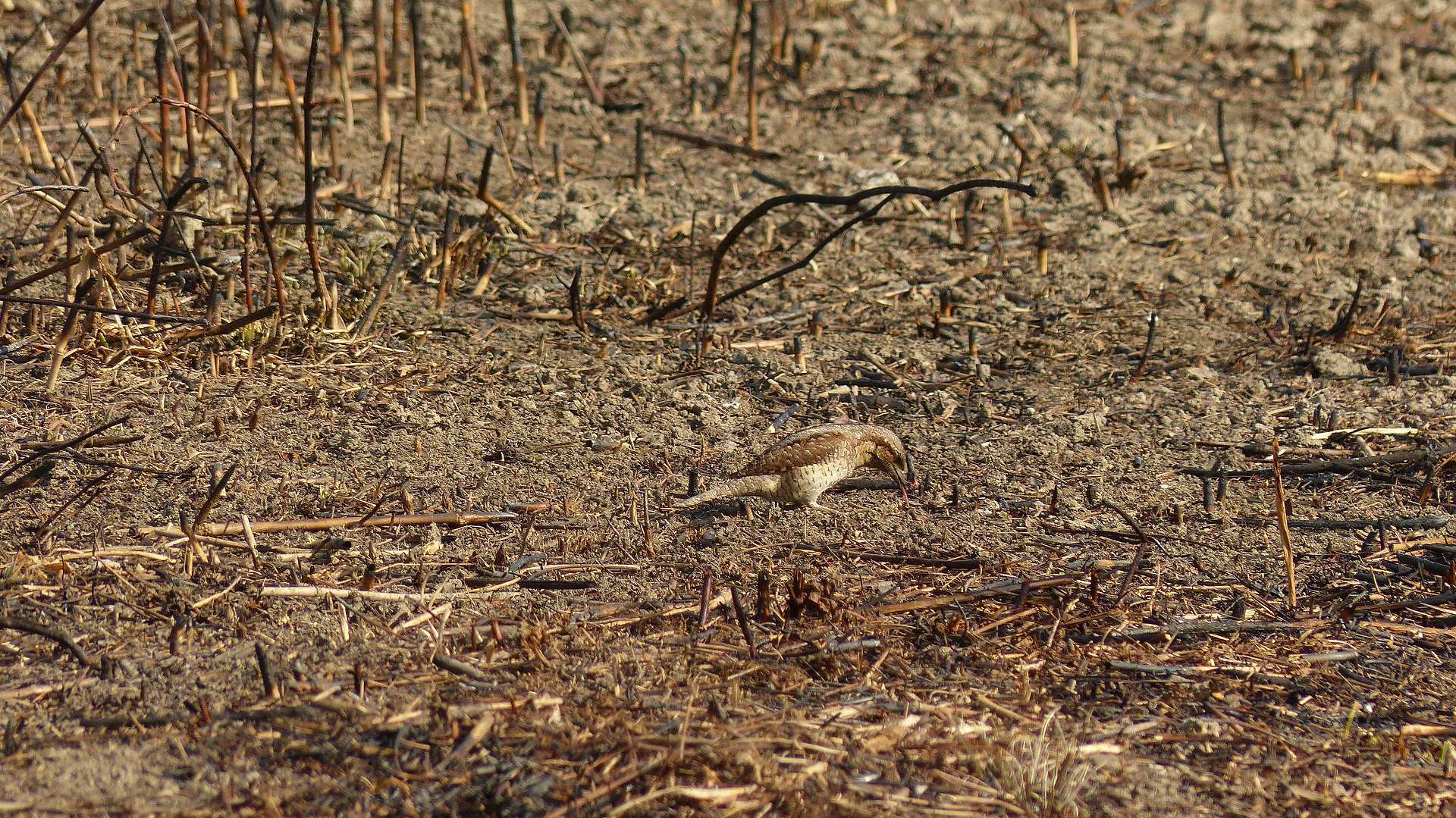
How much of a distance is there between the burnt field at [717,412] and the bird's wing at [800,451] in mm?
202

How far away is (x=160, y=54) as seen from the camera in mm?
6074

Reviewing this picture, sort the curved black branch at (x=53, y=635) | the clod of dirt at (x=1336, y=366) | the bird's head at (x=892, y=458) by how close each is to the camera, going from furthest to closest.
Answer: the clod of dirt at (x=1336, y=366) < the bird's head at (x=892, y=458) < the curved black branch at (x=53, y=635)

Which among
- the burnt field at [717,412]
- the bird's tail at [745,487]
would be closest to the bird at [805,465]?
the bird's tail at [745,487]

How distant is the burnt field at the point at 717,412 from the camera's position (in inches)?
125

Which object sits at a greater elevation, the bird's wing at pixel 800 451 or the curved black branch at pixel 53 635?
the bird's wing at pixel 800 451

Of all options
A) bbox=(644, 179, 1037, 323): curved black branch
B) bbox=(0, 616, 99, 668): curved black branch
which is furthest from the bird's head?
bbox=(0, 616, 99, 668): curved black branch

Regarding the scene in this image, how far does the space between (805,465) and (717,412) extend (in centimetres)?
84

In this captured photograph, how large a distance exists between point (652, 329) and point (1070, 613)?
7.44ft

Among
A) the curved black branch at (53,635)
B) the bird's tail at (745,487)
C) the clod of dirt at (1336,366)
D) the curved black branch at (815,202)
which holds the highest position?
the curved black branch at (815,202)

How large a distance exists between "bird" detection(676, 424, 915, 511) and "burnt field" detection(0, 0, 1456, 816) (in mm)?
120

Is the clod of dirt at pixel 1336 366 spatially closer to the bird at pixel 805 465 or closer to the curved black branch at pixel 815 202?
the curved black branch at pixel 815 202

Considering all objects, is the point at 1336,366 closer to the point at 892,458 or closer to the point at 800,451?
the point at 892,458

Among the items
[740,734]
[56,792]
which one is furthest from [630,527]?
[56,792]

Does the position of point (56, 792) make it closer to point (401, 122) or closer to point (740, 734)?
point (740, 734)
